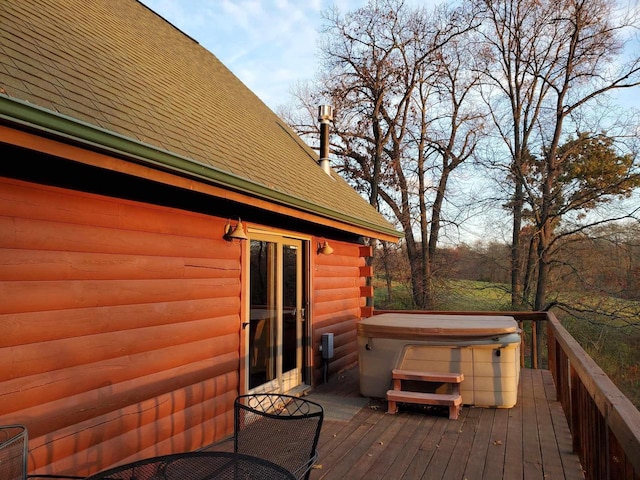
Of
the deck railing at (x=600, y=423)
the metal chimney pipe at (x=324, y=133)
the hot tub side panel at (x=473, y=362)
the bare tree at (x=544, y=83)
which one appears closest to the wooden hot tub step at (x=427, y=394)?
the hot tub side panel at (x=473, y=362)

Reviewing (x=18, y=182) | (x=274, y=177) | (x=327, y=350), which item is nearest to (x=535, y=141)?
(x=327, y=350)

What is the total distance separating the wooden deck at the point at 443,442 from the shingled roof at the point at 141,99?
6.81ft

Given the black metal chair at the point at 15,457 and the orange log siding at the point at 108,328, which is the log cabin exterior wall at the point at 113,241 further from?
the black metal chair at the point at 15,457

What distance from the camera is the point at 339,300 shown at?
6711mm

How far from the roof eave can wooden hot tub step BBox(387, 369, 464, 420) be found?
7.46ft

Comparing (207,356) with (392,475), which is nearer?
(392,475)

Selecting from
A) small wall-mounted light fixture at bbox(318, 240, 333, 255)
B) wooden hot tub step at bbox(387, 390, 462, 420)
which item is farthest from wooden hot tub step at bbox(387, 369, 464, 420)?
small wall-mounted light fixture at bbox(318, 240, 333, 255)

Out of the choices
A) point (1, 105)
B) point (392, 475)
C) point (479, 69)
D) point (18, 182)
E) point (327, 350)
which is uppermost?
point (479, 69)

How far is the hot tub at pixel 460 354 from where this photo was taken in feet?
15.5

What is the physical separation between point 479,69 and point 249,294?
1287 cm

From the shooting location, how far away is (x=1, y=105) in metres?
1.82

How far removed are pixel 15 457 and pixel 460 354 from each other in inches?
154

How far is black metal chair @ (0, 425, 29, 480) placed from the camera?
2.06 metres

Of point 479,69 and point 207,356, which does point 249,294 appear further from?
point 479,69
